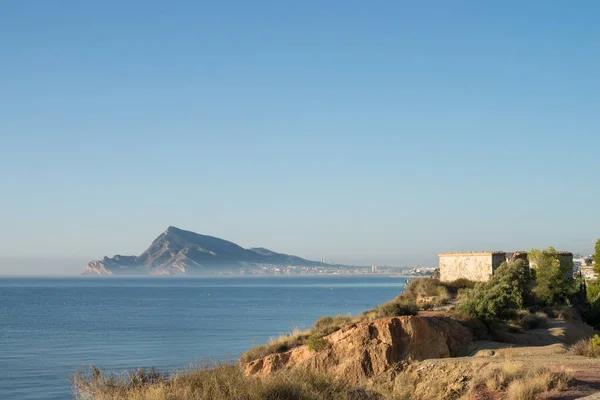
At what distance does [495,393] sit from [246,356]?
15136 millimetres

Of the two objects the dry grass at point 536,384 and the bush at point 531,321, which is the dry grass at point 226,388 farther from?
the bush at point 531,321

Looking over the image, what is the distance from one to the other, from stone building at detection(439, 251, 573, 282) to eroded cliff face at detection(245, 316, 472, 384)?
23292mm

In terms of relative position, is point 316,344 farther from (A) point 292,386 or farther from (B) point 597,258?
(B) point 597,258

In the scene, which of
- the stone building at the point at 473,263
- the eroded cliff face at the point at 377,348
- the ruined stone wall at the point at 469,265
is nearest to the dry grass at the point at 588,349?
the eroded cliff face at the point at 377,348

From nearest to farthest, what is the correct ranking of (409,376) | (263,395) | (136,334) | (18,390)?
1. (263,395)
2. (409,376)
3. (18,390)
4. (136,334)

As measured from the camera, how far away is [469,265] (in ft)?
173

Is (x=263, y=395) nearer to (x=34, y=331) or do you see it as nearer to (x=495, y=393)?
(x=495, y=393)

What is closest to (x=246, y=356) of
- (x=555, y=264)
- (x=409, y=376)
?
(x=409, y=376)

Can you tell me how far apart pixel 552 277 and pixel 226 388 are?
1676 inches

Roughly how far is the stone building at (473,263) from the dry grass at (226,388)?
123ft

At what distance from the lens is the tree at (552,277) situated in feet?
161

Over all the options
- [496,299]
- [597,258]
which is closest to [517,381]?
[496,299]

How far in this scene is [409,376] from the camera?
21500 mm

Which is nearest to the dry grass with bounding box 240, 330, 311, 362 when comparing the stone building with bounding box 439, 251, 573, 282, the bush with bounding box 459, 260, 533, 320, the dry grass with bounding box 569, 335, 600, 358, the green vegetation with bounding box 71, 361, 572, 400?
the bush with bounding box 459, 260, 533, 320
